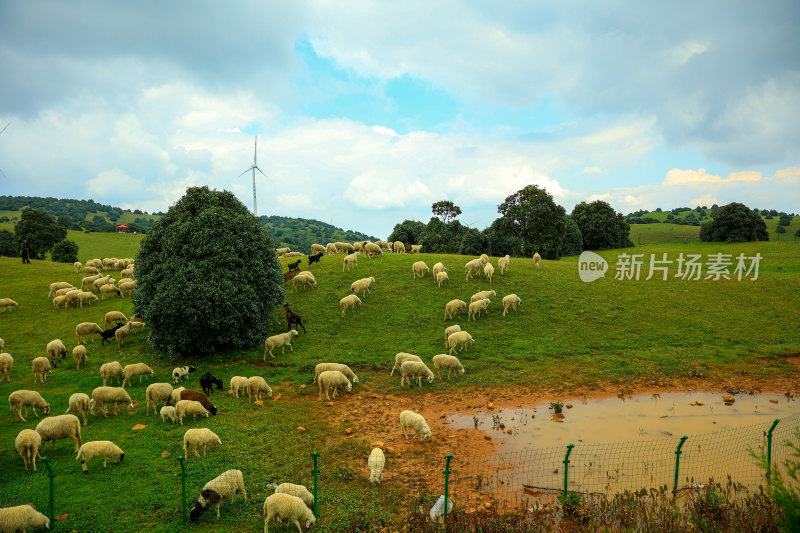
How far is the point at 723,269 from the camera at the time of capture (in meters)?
35.6

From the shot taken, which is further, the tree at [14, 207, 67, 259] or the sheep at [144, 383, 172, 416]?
the tree at [14, 207, 67, 259]

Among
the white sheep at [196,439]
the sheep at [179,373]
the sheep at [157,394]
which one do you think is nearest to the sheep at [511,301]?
the sheep at [179,373]

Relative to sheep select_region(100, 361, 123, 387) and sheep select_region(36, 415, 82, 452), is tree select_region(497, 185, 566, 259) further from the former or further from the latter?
sheep select_region(36, 415, 82, 452)

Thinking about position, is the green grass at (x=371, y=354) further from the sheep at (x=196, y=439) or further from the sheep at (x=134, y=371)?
the sheep at (x=134, y=371)

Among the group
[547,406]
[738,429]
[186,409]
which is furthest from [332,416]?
[738,429]

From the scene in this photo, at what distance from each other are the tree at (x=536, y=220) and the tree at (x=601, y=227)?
24.1 meters

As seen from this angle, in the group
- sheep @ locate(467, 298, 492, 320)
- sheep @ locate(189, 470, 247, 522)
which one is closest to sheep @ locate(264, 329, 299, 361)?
sheep @ locate(467, 298, 492, 320)

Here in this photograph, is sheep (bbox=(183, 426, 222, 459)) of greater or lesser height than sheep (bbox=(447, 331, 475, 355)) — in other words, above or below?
below

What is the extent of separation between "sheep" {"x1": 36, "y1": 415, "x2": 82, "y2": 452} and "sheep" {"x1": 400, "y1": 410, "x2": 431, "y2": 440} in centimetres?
978

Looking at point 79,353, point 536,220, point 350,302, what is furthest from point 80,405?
point 536,220

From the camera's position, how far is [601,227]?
232 feet

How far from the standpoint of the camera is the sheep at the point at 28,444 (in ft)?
35.1

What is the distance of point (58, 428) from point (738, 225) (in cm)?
7730

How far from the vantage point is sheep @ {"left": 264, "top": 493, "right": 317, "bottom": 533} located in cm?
823
